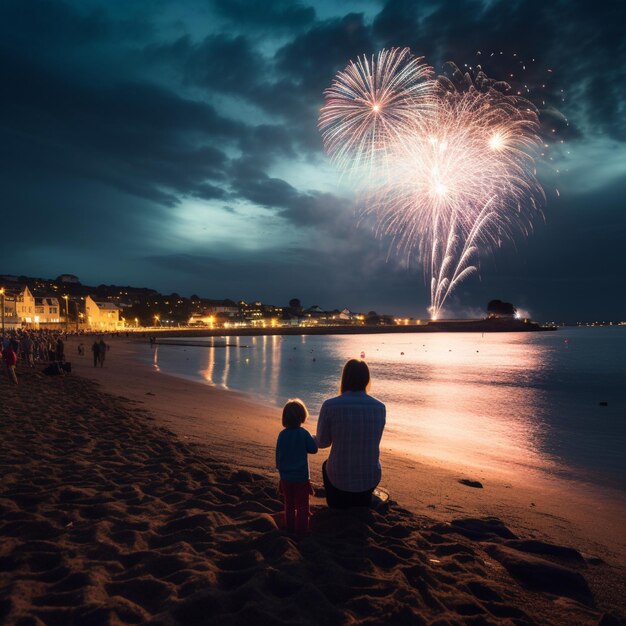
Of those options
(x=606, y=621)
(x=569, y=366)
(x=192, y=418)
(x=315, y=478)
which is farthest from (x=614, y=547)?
(x=569, y=366)

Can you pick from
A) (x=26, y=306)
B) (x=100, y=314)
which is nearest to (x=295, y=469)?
(x=26, y=306)

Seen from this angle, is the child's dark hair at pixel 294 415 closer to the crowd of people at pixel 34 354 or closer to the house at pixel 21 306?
the crowd of people at pixel 34 354

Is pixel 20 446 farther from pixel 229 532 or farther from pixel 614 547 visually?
pixel 614 547

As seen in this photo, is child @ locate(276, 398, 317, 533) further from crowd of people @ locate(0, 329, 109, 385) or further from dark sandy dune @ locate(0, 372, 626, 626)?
crowd of people @ locate(0, 329, 109, 385)

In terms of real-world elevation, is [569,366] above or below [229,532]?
below

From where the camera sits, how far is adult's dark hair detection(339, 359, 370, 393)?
521 centimetres

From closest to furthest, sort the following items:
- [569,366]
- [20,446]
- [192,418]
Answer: [20,446] → [192,418] → [569,366]

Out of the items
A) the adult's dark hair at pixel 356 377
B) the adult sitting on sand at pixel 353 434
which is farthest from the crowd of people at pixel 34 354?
the adult's dark hair at pixel 356 377

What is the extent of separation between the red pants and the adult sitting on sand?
0.45m

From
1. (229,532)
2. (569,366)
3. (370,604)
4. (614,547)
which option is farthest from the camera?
(569,366)

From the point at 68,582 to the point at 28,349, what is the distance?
27.7 meters

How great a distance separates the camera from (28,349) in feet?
88.4

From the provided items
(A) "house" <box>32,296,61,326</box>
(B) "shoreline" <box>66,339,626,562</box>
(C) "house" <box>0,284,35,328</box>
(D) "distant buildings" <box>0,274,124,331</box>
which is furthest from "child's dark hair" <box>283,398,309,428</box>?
(A) "house" <box>32,296,61,326</box>

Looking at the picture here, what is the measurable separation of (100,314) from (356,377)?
479 feet
